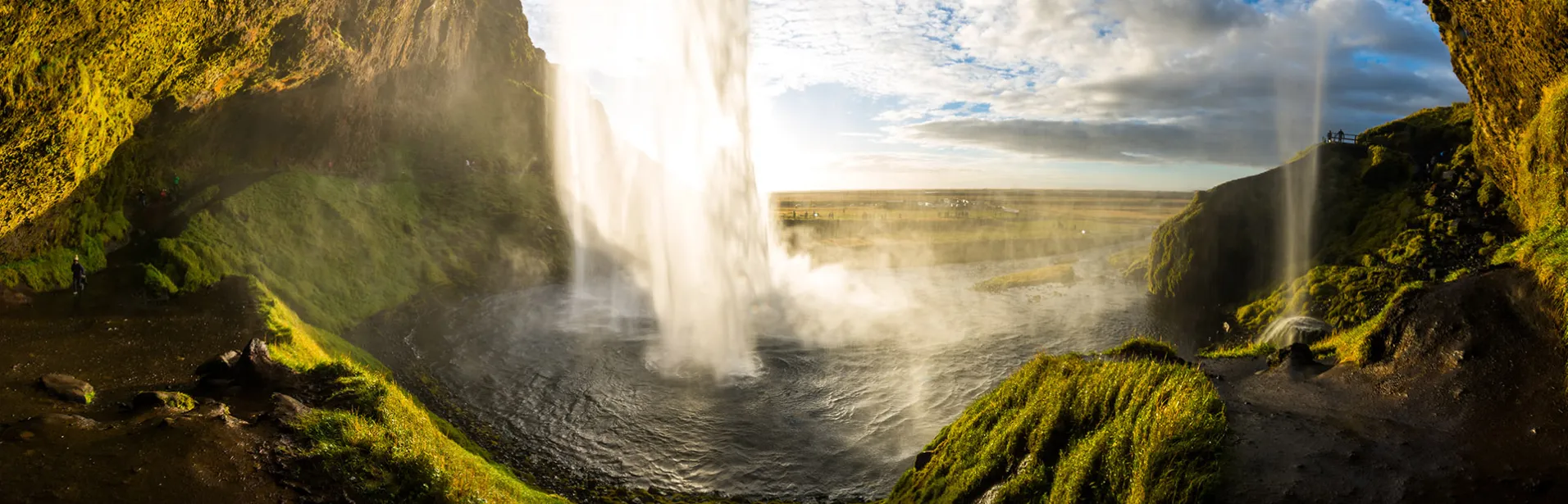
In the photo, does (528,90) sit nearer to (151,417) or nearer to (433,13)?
(433,13)

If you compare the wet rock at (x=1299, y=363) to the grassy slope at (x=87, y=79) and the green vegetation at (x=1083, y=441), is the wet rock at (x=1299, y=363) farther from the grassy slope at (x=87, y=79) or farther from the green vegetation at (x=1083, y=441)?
the grassy slope at (x=87, y=79)

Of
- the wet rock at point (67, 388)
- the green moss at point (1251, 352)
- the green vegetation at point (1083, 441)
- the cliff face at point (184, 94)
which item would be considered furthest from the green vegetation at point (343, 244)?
Answer: the green moss at point (1251, 352)

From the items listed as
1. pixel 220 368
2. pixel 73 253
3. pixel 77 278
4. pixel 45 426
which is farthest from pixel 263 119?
pixel 45 426

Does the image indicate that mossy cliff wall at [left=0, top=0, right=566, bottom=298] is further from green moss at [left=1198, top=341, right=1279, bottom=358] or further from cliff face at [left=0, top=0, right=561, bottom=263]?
green moss at [left=1198, top=341, right=1279, bottom=358]

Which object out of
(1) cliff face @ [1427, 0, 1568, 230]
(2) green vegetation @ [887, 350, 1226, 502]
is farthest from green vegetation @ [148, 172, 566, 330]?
(1) cliff face @ [1427, 0, 1568, 230]

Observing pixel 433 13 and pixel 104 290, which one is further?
pixel 433 13

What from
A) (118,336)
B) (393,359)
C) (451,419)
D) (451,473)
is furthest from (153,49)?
(451,473)

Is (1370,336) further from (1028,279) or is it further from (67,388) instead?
(1028,279)
